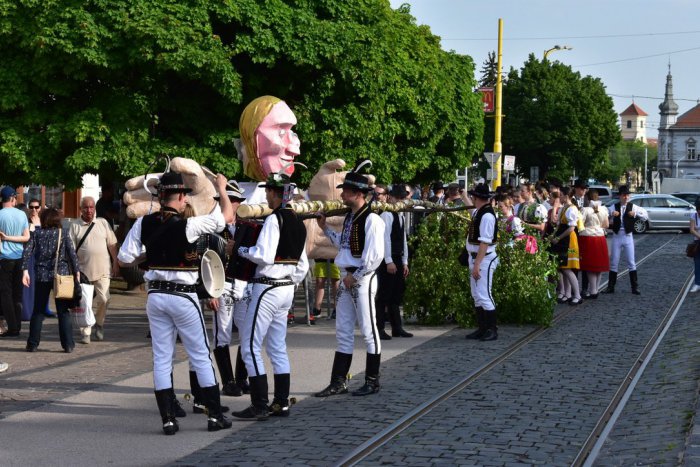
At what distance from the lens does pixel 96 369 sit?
1119 centimetres

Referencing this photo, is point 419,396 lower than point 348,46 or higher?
lower

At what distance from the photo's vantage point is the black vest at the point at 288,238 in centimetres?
838

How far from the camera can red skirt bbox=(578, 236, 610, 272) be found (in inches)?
704

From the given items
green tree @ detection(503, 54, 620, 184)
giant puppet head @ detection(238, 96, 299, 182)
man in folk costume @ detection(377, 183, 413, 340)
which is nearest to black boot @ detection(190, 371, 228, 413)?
giant puppet head @ detection(238, 96, 299, 182)

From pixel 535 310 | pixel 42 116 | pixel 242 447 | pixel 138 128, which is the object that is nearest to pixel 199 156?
pixel 138 128

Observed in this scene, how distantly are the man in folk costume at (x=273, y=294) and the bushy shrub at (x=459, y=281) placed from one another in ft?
20.5

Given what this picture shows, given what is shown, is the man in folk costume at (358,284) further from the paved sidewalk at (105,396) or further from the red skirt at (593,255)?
the red skirt at (593,255)

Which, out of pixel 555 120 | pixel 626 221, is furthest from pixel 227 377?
pixel 555 120

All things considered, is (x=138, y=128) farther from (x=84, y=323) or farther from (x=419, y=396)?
(x=419, y=396)

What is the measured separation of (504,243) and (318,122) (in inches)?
206

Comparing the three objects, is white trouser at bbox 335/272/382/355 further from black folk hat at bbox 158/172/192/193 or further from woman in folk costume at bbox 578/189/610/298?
woman in folk costume at bbox 578/189/610/298

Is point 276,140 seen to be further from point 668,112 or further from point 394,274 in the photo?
point 668,112

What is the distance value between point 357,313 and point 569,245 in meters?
8.62

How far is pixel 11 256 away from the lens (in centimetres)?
1392
